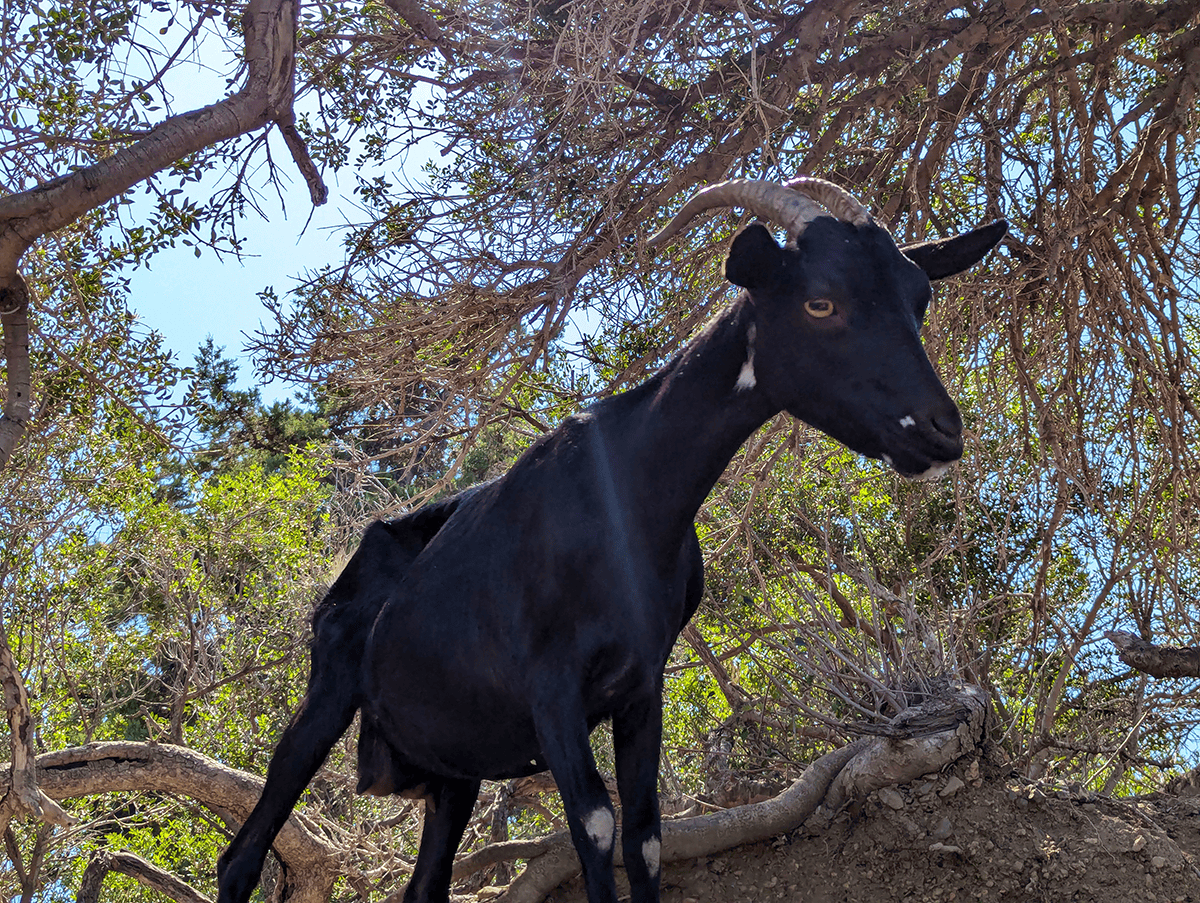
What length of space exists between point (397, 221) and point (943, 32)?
9.35 feet

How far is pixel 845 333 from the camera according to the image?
296cm

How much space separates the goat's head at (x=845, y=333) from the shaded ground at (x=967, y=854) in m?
2.02

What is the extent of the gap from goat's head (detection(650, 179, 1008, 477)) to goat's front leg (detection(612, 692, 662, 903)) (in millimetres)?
1008

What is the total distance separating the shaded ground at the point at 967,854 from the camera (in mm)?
3986

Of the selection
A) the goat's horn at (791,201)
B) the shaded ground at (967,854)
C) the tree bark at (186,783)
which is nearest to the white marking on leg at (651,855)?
the shaded ground at (967,854)

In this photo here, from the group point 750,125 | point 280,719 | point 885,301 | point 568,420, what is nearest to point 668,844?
point 568,420

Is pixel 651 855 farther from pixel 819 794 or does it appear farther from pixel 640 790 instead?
pixel 819 794

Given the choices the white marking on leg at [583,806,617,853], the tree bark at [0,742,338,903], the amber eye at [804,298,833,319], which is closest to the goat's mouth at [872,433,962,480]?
the amber eye at [804,298,833,319]

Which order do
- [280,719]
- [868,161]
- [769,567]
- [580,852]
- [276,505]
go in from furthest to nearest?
1. [276,505]
2. [280,719]
3. [769,567]
4. [868,161]
5. [580,852]

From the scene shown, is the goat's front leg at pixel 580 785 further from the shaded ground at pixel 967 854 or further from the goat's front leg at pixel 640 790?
the shaded ground at pixel 967 854

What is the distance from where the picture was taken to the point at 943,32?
17.1 ft

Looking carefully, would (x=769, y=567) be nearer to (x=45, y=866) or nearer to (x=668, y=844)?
(x=668, y=844)

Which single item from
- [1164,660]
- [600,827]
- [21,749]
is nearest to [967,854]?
[1164,660]

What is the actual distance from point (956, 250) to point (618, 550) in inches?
56.2
